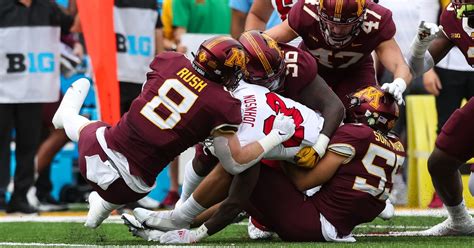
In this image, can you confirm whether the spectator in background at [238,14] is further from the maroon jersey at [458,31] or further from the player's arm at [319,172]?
the player's arm at [319,172]

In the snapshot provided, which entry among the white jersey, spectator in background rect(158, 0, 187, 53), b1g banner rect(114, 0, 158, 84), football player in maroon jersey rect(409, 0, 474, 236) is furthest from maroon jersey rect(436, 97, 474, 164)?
spectator in background rect(158, 0, 187, 53)

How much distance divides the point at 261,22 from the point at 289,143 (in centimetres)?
230

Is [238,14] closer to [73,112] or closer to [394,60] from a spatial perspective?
[394,60]

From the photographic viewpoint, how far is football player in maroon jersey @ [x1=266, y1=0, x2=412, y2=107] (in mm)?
6621

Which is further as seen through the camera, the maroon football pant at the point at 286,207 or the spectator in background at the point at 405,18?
the spectator in background at the point at 405,18

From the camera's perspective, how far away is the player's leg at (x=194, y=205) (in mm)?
6344

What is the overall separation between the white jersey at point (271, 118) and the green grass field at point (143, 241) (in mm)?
492

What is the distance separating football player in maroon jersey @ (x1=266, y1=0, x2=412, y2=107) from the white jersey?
47 centimetres

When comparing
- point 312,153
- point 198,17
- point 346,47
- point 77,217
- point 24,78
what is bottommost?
point 77,217

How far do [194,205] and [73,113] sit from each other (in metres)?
0.94

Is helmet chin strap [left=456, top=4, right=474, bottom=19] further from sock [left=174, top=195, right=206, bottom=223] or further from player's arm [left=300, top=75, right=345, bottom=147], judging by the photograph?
sock [left=174, top=195, right=206, bottom=223]

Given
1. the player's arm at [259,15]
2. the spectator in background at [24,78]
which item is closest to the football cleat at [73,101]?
the player's arm at [259,15]

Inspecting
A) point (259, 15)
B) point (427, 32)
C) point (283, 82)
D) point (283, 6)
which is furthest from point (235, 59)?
point (259, 15)

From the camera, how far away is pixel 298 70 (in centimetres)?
653
